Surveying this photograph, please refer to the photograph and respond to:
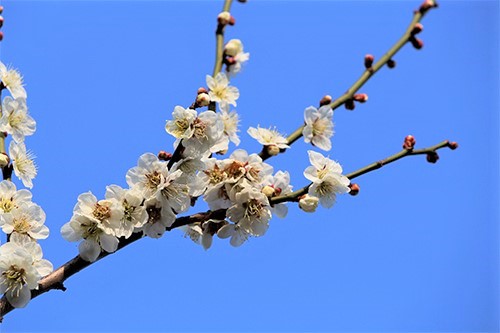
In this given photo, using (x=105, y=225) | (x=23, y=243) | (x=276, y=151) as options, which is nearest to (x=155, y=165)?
(x=105, y=225)

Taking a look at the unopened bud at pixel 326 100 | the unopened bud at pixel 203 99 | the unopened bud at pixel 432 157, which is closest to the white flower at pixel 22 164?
the unopened bud at pixel 203 99

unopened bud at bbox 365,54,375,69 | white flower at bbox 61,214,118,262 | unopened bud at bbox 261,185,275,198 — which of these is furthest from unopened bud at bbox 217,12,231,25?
white flower at bbox 61,214,118,262

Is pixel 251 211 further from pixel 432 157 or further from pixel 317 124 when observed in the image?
pixel 432 157

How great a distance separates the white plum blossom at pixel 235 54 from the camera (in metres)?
2.63

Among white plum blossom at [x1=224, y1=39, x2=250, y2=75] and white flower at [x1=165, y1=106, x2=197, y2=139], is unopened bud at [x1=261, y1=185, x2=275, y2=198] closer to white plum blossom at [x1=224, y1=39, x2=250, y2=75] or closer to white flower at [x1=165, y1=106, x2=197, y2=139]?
white flower at [x1=165, y1=106, x2=197, y2=139]

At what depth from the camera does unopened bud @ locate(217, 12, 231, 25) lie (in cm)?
267

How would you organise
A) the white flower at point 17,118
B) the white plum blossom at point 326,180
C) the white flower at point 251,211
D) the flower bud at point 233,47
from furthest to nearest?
the white flower at point 17,118, the flower bud at point 233,47, the white plum blossom at point 326,180, the white flower at point 251,211

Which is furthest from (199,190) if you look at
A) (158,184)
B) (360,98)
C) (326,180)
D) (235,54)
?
(360,98)

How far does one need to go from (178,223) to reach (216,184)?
0.21 metres

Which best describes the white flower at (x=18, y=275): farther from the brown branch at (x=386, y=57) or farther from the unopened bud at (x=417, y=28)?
the unopened bud at (x=417, y=28)

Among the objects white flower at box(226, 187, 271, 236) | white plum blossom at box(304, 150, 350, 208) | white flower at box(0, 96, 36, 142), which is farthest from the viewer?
white flower at box(0, 96, 36, 142)

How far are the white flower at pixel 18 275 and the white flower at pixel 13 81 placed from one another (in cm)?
85

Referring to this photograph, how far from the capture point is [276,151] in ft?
8.18

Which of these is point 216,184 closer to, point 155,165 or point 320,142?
point 155,165
